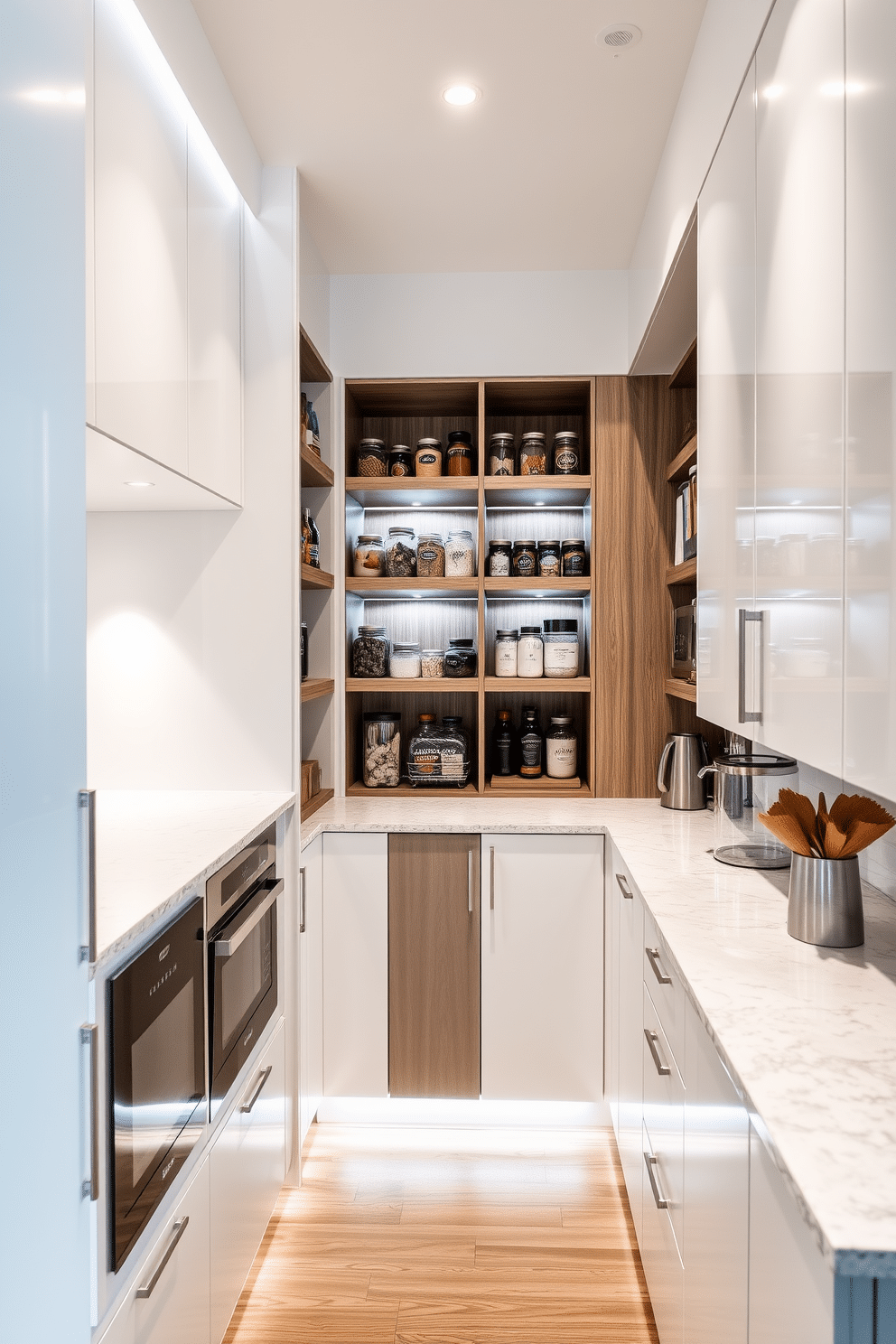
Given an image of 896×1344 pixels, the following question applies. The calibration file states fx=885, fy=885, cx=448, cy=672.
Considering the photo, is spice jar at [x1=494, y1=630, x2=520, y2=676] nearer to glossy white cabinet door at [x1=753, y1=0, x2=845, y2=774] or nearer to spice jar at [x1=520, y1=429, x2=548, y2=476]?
spice jar at [x1=520, y1=429, x2=548, y2=476]

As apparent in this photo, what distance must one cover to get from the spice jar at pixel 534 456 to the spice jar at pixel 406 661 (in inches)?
27.6

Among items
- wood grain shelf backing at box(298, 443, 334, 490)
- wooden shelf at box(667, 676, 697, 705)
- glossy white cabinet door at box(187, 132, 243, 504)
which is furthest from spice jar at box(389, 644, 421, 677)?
glossy white cabinet door at box(187, 132, 243, 504)

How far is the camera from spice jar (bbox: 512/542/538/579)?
2.98 metres

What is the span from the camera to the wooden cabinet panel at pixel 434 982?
102 inches

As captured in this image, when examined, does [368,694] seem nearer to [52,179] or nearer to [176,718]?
[176,718]

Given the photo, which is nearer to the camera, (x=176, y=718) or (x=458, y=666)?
(x=176, y=718)

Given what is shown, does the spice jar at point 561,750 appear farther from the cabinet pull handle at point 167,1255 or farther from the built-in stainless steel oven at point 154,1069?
the cabinet pull handle at point 167,1255

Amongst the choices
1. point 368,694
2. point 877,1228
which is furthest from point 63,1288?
point 368,694

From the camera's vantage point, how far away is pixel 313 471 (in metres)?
2.73

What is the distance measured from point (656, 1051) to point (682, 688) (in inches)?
44.7

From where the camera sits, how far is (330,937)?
2.61m

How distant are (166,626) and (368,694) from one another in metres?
1.13

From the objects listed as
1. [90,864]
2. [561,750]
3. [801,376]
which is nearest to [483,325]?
[561,750]

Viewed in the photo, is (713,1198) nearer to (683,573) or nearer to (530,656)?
(683,573)
